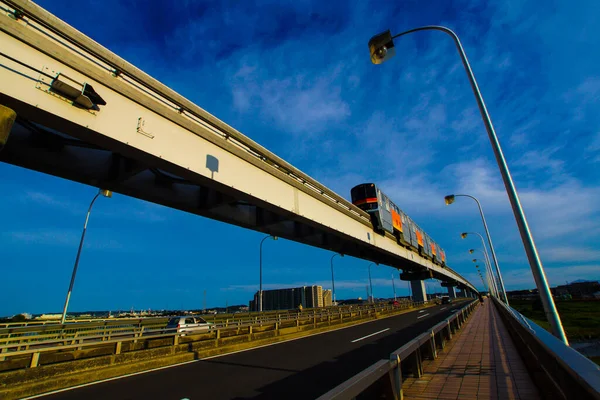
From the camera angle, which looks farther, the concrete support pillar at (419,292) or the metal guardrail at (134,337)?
the concrete support pillar at (419,292)

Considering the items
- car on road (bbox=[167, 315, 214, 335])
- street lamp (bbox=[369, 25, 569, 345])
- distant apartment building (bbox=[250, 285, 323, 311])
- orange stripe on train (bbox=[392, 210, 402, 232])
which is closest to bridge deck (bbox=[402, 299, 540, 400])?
street lamp (bbox=[369, 25, 569, 345])

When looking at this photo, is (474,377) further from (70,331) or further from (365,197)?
(70,331)

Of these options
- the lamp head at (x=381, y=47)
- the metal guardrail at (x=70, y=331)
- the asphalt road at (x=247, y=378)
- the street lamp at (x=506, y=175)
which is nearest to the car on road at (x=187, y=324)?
the metal guardrail at (x=70, y=331)

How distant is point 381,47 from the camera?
322 inches

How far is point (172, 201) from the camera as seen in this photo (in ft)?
35.7

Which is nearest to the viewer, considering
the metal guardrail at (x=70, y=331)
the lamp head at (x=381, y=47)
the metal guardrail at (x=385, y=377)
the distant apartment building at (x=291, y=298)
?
the metal guardrail at (x=385, y=377)

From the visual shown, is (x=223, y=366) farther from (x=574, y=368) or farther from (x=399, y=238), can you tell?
(x=399, y=238)

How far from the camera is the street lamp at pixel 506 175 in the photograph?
5.64m

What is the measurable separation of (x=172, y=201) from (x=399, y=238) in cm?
2181

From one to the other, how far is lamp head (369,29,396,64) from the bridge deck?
8022 mm

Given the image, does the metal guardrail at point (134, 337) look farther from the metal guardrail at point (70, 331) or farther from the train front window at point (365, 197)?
the train front window at point (365, 197)

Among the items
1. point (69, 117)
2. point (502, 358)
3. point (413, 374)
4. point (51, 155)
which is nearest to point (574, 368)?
point (413, 374)

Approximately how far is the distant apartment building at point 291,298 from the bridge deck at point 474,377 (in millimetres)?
67244

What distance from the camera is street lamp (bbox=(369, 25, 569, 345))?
5.64 m
